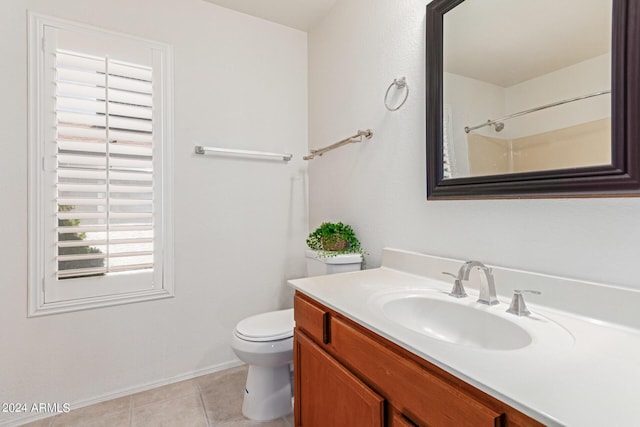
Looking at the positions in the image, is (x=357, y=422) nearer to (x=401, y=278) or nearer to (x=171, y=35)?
(x=401, y=278)

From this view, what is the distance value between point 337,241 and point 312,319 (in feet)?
2.19

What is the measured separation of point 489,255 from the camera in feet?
3.75

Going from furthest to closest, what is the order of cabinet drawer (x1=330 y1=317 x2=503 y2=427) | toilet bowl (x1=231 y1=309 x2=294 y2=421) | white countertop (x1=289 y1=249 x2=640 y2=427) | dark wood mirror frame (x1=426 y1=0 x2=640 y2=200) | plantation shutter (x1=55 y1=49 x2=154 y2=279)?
plantation shutter (x1=55 y1=49 x2=154 y2=279)
toilet bowl (x1=231 y1=309 x2=294 y2=421)
dark wood mirror frame (x1=426 y1=0 x2=640 y2=200)
cabinet drawer (x1=330 y1=317 x2=503 y2=427)
white countertop (x1=289 y1=249 x2=640 y2=427)

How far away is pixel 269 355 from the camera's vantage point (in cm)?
155

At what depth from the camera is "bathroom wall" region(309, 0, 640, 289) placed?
0.88 meters

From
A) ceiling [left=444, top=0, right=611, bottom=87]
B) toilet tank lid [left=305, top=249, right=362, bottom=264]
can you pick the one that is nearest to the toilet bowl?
toilet tank lid [left=305, top=249, right=362, bottom=264]

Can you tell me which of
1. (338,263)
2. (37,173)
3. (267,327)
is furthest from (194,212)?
(338,263)

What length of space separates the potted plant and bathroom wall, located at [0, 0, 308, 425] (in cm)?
61

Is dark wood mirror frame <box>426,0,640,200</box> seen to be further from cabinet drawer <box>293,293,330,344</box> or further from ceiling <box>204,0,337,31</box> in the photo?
ceiling <box>204,0,337,31</box>

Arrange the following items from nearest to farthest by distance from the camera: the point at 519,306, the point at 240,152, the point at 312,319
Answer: the point at 519,306
the point at 312,319
the point at 240,152

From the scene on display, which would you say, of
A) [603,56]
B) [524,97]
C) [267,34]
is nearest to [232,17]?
[267,34]

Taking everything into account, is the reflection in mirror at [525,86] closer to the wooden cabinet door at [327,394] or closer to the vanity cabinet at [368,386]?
the vanity cabinet at [368,386]

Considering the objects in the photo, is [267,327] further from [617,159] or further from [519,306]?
[617,159]

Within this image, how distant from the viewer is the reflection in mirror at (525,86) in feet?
2.81
